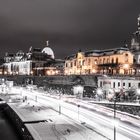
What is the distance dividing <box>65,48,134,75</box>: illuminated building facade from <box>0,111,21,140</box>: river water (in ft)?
213

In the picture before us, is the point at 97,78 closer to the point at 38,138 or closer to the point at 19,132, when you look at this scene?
the point at 19,132

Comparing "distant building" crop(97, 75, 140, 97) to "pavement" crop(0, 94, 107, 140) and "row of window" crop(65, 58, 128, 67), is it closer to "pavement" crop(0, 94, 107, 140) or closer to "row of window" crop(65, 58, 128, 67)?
"row of window" crop(65, 58, 128, 67)

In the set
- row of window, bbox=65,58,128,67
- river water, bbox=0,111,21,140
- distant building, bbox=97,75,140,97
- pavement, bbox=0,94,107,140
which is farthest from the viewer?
row of window, bbox=65,58,128,67

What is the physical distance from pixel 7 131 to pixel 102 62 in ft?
303

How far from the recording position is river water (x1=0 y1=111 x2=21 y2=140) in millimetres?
56094

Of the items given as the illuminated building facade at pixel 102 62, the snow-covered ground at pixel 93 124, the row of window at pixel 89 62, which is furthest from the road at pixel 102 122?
the row of window at pixel 89 62

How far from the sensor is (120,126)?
147 ft

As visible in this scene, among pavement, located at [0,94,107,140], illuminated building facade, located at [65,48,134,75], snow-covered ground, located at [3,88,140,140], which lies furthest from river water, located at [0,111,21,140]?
illuminated building facade, located at [65,48,134,75]

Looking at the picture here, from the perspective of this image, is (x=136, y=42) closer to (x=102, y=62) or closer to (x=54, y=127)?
(x=102, y=62)

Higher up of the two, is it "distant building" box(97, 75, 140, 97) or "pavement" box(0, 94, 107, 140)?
"distant building" box(97, 75, 140, 97)

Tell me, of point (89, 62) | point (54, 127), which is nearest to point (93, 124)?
point (54, 127)

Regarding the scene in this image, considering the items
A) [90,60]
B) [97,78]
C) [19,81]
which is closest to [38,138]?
→ [97,78]

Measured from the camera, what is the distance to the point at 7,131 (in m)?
60.5

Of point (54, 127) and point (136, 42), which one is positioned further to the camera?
point (136, 42)
